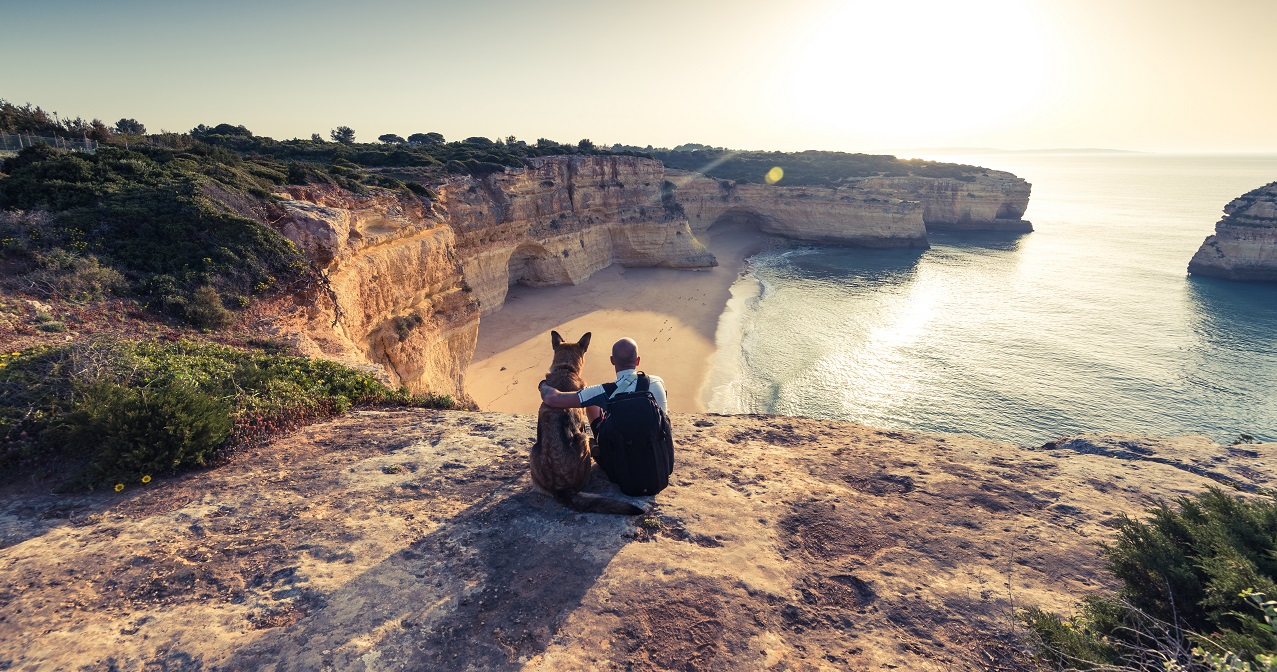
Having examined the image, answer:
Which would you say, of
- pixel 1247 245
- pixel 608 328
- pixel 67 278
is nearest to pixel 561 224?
pixel 608 328

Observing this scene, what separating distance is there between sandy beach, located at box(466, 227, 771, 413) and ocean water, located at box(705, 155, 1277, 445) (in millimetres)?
1627

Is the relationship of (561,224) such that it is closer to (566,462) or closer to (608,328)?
(608,328)

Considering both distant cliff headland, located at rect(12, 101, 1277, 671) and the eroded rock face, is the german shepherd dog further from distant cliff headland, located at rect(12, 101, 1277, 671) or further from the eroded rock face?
the eroded rock face

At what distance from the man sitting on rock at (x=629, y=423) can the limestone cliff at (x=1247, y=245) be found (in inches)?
2421

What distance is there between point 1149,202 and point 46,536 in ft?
479

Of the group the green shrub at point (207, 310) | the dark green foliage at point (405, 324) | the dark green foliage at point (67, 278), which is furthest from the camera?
the dark green foliage at point (405, 324)

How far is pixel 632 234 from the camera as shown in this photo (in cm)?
4056

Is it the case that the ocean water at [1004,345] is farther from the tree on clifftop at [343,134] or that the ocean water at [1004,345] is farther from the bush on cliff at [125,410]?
the tree on clifftop at [343,134]

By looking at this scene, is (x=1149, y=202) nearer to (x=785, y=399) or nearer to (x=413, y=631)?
(x=785, y=399)

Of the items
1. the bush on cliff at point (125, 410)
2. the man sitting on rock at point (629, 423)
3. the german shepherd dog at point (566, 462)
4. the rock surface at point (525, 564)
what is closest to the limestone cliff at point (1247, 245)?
the rock surface at point (525, 564)

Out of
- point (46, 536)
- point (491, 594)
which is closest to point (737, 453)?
point (491, 594)

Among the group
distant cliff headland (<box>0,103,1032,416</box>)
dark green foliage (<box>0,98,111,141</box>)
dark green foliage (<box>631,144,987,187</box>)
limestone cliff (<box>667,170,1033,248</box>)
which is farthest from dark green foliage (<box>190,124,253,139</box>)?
dark green foliage (<box>631,144,987,187</box>)

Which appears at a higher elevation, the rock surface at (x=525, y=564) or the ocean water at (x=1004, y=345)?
the rock surface at (x=525, y=564)

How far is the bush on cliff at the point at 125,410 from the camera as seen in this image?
4.86m
